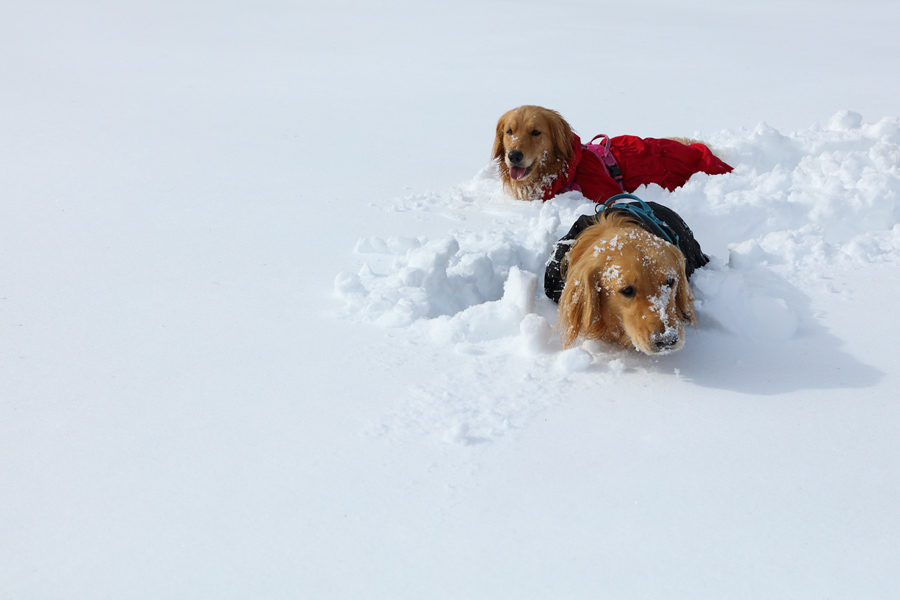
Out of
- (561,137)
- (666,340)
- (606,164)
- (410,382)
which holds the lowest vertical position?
(410,382)

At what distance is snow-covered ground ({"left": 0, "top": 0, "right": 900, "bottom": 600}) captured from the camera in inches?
66.0

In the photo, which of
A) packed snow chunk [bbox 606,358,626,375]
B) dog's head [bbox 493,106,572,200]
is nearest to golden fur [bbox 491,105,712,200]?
dog's head [bbox 493,106,572,200]

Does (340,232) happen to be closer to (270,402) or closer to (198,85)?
(270,402)

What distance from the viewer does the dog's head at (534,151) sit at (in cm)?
435

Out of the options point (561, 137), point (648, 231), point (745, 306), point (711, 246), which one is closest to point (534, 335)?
point (648, 231)

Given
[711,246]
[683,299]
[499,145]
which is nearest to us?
[683,299]

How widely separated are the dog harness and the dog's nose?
505mm

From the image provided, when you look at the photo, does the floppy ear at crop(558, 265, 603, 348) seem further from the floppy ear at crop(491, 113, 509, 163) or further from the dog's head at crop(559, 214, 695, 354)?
the floppy ear at crop(491, 113, 509, 163)

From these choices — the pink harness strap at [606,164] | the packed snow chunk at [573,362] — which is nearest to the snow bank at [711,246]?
the packed snow chunk at [573,362]

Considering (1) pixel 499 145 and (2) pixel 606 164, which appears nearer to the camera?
(2) pixel 606 164

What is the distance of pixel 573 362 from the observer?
2400 mm

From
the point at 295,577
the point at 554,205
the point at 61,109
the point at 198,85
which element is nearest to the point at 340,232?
the point at 554,205

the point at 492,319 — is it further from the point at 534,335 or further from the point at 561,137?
the point at 561,137

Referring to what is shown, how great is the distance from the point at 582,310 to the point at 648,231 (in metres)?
0.50
